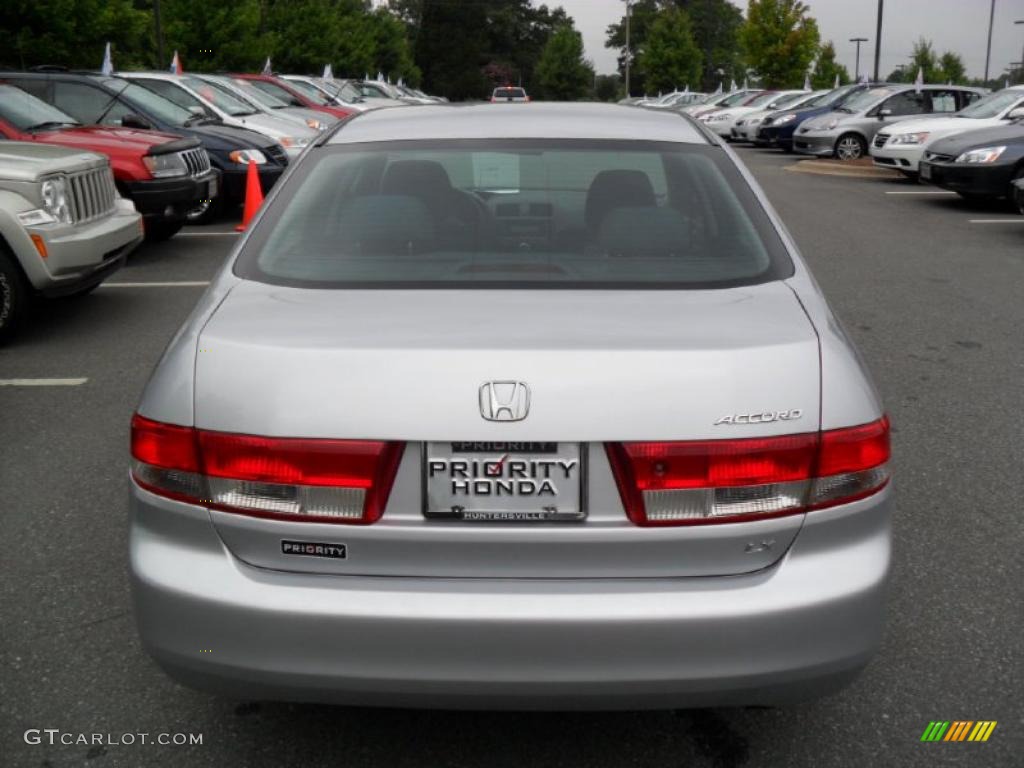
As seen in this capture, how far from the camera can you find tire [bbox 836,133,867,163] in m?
23.0

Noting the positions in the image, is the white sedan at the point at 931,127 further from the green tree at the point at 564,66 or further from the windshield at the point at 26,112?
the green tree at the point at 564,66

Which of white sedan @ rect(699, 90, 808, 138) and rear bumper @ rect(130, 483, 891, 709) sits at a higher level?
white sedan @ rect(699, 90, 808, 138)

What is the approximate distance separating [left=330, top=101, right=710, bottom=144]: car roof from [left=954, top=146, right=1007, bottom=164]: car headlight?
1232cm

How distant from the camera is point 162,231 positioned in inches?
483

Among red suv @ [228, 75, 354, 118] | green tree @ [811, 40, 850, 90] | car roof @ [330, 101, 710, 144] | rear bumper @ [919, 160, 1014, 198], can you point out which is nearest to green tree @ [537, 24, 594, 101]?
green tree @ [811, 40, 850, 90]

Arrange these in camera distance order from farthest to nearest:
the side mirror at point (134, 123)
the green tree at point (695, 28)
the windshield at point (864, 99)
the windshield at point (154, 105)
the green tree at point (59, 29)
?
the green tree at point (695, 28), the green tree at point (59, 29), the windshield at point (864, 99), the windshield at point (154, 105), the side mirror at point (134, 123)

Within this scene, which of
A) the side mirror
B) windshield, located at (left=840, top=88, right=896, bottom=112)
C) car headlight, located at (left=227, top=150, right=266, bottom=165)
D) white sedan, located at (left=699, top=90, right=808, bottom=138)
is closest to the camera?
the side mirror

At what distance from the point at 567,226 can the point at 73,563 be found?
7.38 ft

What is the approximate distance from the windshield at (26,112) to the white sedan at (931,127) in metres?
12.8

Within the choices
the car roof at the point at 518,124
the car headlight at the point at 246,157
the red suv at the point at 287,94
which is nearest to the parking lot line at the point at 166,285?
the car headlight at the point at 246,157

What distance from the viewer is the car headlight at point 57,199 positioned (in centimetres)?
752

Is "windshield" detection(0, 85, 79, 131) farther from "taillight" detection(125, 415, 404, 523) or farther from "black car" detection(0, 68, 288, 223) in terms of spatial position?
"taillight" detection(125, 415, 404, 523)

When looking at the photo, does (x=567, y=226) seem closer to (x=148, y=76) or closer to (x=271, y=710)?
(x=271, y=710)
